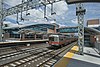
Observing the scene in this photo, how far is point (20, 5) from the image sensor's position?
3053cm

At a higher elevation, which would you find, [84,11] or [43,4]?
[43,4]

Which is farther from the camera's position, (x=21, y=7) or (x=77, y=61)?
(x=21, y=7)

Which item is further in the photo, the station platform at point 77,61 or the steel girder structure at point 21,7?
the steel girder structure at point 21,7

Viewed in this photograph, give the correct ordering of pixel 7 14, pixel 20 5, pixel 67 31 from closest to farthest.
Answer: pixel 20 5 < pixel 7 14 < pixel 67 31

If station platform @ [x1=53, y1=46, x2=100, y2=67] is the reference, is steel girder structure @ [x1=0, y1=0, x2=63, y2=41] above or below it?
above

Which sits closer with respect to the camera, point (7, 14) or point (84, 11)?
point (84, 11)

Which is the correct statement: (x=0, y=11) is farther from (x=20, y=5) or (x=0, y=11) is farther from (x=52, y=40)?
(x=52, y=40)

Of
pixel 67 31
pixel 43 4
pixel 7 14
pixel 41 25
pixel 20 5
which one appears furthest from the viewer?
pixel 41 25

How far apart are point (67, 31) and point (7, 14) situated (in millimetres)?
58155

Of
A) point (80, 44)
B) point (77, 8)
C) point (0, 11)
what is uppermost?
point (0, 11)

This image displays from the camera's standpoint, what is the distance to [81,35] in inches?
710

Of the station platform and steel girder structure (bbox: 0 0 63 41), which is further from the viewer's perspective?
steel girder structure (bbox: 0 0 63 41)

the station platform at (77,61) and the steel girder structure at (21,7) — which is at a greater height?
the steel girder structure at (21,7)

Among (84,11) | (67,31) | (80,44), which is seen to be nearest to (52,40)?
(80,44)
